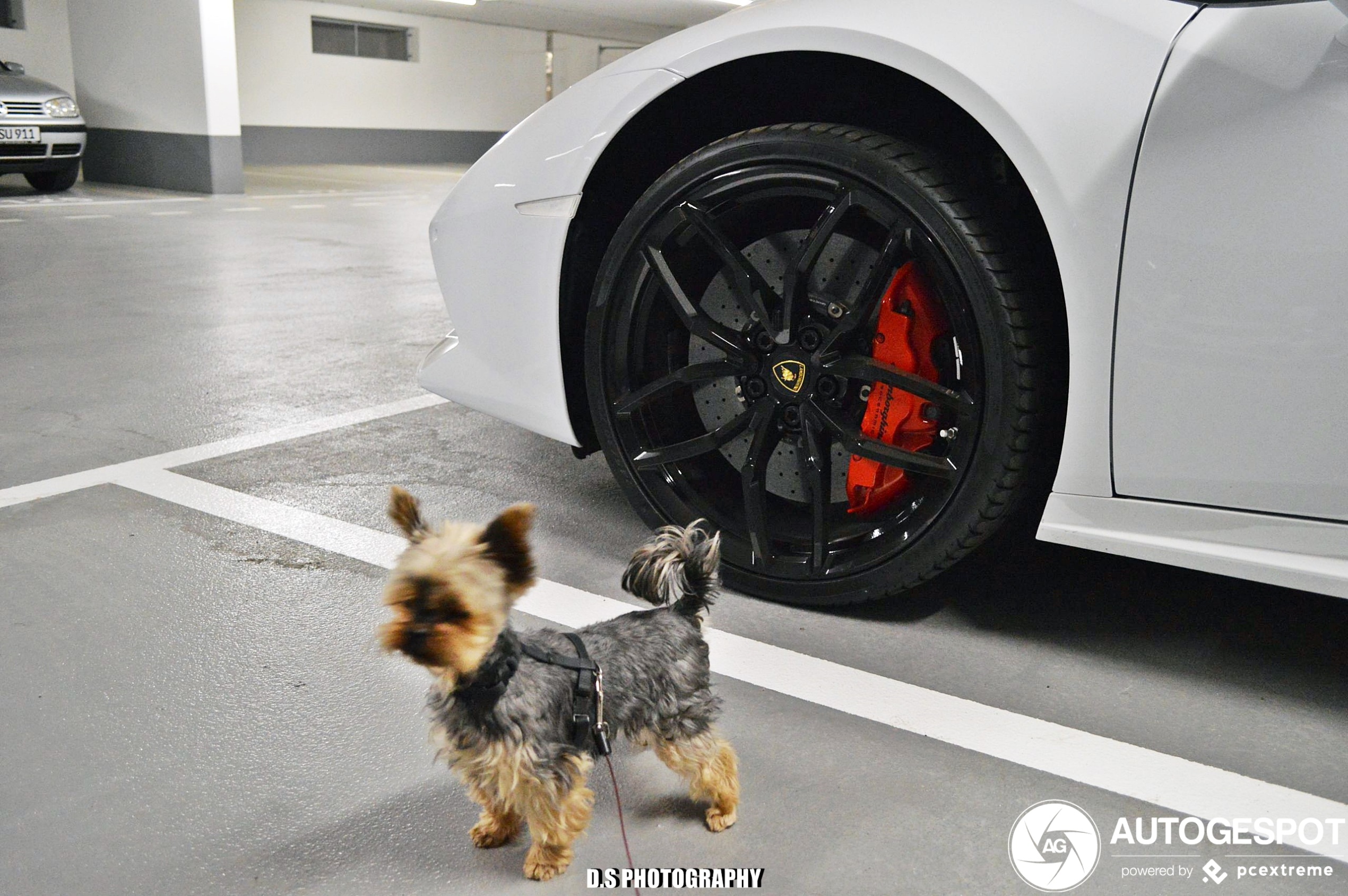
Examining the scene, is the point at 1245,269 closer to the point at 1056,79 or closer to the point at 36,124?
the point at 1056,79

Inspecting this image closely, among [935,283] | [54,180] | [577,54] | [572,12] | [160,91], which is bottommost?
[54,180]

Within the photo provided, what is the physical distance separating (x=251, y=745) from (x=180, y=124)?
12132mm

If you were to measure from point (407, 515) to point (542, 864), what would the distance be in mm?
501

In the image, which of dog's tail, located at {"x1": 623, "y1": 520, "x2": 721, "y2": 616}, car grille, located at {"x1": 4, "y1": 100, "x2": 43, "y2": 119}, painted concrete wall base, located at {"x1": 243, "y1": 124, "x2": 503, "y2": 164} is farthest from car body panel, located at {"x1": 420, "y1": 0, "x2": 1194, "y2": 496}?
painted concrete wall base, located at {"x1": 243, "y1": 124, "x2": 503, "y2": 164}

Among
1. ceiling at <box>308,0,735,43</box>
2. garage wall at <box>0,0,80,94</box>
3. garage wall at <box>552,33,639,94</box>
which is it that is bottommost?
garage wall at <box>0,0,80,94</box>

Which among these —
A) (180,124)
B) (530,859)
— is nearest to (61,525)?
(530,859)

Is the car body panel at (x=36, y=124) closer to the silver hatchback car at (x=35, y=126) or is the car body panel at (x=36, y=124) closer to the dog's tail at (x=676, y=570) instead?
the silver hatchback car at (x=35, y=126)

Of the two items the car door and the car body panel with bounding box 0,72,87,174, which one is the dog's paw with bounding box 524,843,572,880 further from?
the car body panel with bounding box 0,72,87,174

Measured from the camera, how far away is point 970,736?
1718mm

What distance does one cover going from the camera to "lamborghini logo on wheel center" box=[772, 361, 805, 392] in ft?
6.70

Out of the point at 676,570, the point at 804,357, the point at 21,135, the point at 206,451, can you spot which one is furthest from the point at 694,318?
the point at 21,135

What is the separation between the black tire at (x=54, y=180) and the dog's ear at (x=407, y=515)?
11856mm

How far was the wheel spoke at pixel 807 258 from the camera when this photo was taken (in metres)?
1.96

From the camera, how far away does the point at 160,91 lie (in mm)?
12047
